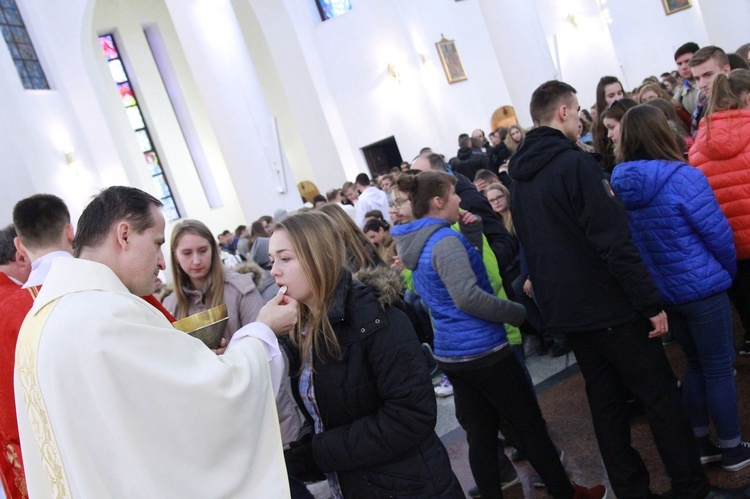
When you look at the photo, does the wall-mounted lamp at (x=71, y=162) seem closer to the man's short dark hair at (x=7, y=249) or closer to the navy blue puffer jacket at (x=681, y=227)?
the man's short dark hair at (x=7, y=249)

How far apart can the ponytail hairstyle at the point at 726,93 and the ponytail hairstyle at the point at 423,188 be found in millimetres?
1353

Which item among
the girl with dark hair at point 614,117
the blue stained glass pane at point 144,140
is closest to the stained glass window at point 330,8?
the blue stained glass pane at point 144,140

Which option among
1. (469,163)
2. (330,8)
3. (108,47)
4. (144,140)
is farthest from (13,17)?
(469,163)

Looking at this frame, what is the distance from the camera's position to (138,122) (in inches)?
834

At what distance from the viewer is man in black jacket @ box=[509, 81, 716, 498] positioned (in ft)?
10.2

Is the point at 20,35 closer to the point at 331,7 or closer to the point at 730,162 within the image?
the point at 331,7

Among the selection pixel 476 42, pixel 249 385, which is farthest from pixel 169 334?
pixel 476 42

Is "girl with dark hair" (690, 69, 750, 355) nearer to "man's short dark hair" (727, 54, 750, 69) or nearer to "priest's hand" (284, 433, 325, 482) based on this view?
"man's short dark hair" (727, 54, 750, 69)

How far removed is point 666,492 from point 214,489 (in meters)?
2.28

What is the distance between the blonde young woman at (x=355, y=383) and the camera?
2.54m

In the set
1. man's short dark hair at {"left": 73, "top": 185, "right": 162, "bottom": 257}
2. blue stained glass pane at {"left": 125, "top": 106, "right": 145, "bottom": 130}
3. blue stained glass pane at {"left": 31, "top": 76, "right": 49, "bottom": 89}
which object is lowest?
man's short dark hair at {"left": 73, "top": 185, "right": 162, "bottom": 257}

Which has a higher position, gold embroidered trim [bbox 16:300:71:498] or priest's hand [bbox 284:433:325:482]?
gold embroidered trim [bbox 16:300:71:498]

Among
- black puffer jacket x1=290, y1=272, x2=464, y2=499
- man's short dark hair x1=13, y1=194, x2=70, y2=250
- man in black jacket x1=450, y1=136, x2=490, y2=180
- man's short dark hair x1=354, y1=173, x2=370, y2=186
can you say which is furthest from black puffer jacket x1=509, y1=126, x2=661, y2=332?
man's short dark hair x1=354, y1=173, x2=370, y2=186

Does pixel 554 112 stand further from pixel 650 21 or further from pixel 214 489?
pixel 650 21
